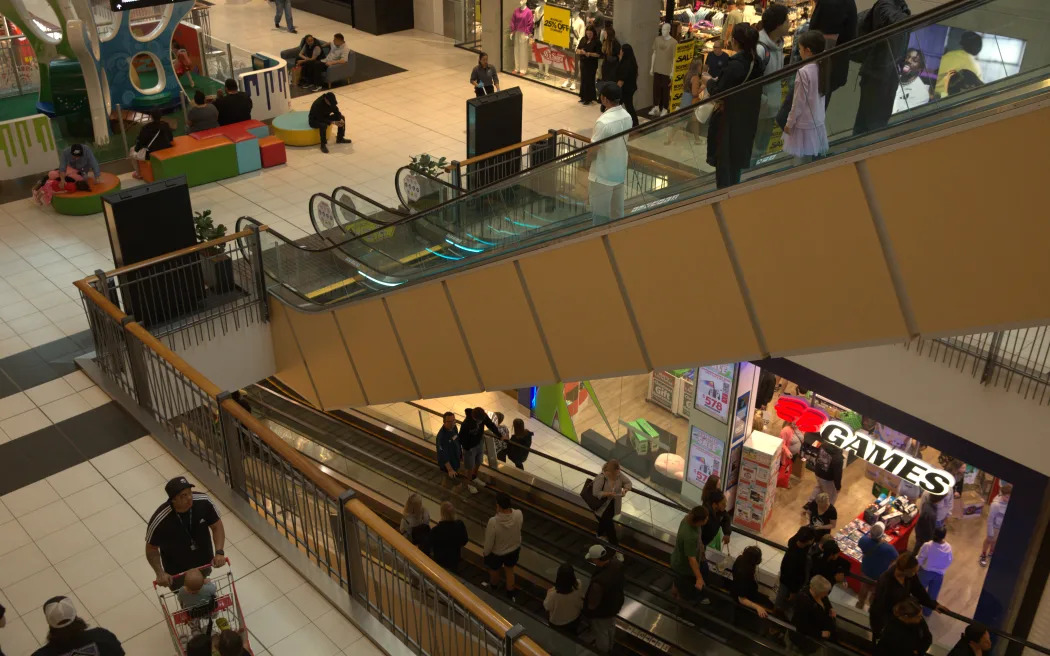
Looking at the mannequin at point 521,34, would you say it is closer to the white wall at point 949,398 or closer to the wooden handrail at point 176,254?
the wooden handrail at point 176,254

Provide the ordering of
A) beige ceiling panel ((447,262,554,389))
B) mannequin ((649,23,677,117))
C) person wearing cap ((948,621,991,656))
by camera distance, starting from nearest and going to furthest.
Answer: person wearing cap ((948,621,991,656)), beige ceiling panel ((447,262,554,389)), mannequin ((649,23,677,117))

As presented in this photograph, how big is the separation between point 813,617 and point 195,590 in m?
4.71

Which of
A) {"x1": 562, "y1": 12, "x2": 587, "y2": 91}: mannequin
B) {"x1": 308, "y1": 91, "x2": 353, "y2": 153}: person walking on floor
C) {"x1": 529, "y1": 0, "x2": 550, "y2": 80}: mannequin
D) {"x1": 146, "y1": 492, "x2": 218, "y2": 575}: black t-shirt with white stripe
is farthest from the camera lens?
{"x1": 529, "y1": 0, "x2": 550, "y2": 80}: mannequin

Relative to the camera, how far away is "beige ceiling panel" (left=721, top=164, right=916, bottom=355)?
5527 mm

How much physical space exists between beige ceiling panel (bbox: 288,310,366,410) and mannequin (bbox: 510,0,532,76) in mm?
10345

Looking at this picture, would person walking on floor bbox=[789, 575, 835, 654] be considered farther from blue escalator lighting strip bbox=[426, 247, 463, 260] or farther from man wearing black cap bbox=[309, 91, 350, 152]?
man wearing black cap bbox=[309, 91, 350, 152]

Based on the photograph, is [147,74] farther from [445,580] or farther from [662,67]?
[445,580]

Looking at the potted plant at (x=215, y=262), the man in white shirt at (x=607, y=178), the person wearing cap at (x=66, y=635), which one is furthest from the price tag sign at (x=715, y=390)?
the person wearing cap at (x=66, y=635)

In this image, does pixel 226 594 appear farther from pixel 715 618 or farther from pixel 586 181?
pixel 715 618

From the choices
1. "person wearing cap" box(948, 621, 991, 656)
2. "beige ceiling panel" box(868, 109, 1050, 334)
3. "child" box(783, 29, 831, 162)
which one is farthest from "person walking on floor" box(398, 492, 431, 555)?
"beige ceiling panel" box(868, 109, 1050, 334)

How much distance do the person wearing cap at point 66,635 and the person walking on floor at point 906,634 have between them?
5.30 meters

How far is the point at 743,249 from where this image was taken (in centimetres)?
610

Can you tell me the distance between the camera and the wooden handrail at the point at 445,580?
4.89 metres

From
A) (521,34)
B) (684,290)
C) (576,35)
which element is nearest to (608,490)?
(684,290)
